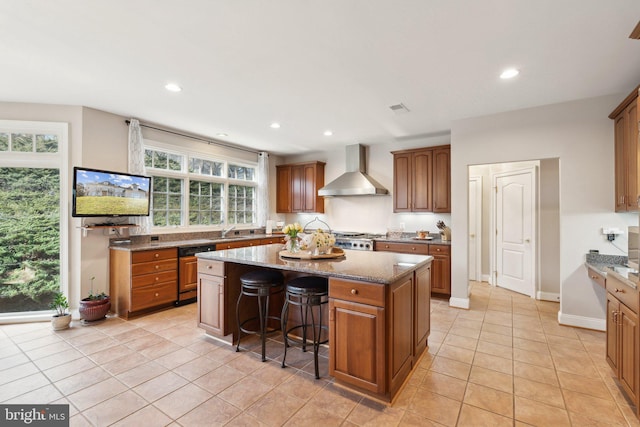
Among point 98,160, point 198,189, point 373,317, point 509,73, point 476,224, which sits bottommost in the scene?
point 373,317

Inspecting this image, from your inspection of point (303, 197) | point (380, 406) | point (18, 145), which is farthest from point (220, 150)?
point (380, 406)

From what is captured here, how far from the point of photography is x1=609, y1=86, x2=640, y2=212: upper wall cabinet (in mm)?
2676

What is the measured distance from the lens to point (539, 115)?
3.55 meters

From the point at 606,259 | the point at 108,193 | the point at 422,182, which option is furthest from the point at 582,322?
the point at 108,193

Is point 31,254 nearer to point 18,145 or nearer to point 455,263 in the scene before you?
point 18,145

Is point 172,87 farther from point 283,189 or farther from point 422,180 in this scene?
point 422,180

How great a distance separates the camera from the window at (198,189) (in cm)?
459

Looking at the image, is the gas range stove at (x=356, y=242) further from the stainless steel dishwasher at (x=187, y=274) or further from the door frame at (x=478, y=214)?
the stainless steel dishwasher at (x=187, y=274)

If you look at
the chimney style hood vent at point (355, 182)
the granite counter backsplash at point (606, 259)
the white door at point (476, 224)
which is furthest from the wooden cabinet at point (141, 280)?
the white door at point (476, 224)

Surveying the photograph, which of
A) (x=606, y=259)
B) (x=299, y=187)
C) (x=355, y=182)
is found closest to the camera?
(x=606, y=259)

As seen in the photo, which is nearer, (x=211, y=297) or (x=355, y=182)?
(x=211, y=297)

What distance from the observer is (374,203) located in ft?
18.9

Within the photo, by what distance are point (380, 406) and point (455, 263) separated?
275 cm

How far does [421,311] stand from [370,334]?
853 mm
